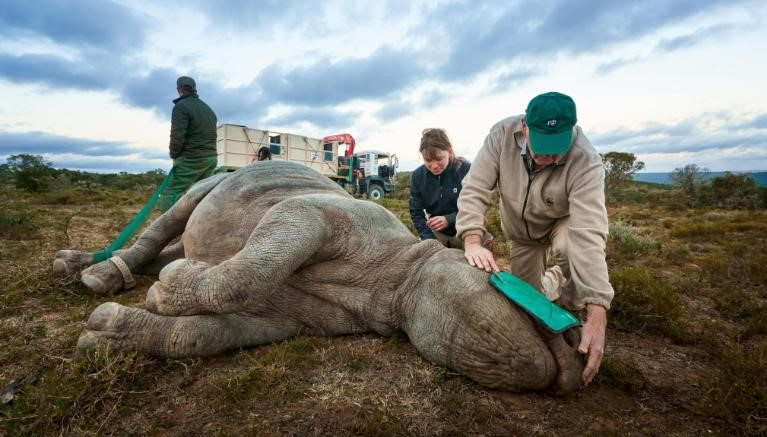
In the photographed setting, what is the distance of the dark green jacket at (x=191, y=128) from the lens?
5.71 metres

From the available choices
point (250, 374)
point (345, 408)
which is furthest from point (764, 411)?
point (250, 374)

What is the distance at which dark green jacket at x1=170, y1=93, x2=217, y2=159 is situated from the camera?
5.71 m

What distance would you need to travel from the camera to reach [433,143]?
14.8 ft

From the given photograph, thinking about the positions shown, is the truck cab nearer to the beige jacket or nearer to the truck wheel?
the truck wheel

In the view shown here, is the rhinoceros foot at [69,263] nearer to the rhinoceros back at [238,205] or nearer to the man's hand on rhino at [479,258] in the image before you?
the rhinoceros back at [238,205]

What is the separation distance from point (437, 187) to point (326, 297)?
8.16 ft

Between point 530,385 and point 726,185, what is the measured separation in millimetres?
25042

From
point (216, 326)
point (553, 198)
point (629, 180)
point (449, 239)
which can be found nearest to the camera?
point (216, 326)

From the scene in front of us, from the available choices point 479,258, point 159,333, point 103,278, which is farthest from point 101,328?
point 479,258

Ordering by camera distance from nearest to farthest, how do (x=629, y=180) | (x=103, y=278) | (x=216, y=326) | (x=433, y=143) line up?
1. (x=216, y=326)
2. (x=103, y=278)
3. (x=433, y=143)
4. (x=629, y=180)

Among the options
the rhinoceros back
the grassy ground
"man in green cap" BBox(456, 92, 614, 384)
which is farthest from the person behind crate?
the grassy ground

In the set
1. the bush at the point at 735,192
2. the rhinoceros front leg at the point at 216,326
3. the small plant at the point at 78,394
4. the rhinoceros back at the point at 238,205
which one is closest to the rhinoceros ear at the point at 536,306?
the rhinoceros front leg at the point at 216,326

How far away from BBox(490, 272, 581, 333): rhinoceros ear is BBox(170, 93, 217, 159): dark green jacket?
5.12 m

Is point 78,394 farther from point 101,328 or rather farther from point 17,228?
point 17,228
